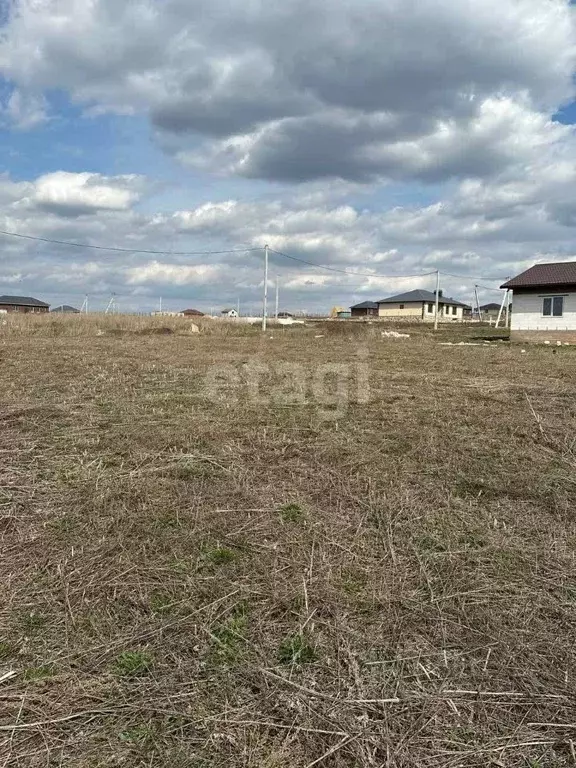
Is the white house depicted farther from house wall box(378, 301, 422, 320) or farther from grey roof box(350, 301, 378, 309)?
grey roof box(350, 301, 378, 309)

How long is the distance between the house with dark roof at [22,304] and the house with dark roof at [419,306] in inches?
1738

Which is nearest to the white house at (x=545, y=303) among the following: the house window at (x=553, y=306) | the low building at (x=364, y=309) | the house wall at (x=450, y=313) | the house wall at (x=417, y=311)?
the house window at (x=553, y=306)

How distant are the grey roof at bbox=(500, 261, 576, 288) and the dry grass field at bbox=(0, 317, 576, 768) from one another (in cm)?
1804

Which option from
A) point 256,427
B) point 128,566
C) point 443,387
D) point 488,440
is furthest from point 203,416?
point 443,387

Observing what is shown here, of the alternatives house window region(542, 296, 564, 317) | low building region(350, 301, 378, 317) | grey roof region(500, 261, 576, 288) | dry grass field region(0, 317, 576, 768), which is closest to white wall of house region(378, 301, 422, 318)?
low building region(350, 301, 378, 317)

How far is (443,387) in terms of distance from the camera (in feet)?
27.3

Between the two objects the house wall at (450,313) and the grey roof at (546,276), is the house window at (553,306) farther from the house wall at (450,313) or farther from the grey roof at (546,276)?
the house wall at (450,313)

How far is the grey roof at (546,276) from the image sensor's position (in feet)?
69.5

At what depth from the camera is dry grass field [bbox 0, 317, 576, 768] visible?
5.51ft

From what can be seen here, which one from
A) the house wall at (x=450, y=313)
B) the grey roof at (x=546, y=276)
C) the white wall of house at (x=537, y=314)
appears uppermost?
the house wall at (x=450, y=313)

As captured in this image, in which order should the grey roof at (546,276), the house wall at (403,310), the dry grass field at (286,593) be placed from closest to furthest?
the dry grass field at (286,593), the grey roof at (546,276), the house wall at (403,310)

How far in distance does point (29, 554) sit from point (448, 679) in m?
2.04

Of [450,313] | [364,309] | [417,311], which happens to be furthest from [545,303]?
[364,309]

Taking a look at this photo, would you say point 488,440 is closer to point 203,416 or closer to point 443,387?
point 203,416
